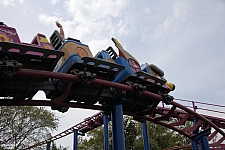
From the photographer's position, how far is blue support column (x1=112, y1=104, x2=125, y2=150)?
455cm

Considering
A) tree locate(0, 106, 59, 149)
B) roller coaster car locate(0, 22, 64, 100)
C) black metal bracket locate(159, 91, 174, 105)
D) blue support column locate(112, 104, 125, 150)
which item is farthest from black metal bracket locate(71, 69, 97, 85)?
tree locate(0, 106, 59, 149)

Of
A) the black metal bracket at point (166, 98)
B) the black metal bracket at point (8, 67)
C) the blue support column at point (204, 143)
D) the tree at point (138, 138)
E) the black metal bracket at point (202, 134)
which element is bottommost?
the blue support column at point (204, 143)

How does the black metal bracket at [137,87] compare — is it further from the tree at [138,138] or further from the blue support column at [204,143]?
the tree at [138,138]

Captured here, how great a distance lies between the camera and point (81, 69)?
13.8ft

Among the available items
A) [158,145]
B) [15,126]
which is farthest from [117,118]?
[158,145]

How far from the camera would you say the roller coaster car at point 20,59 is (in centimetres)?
346

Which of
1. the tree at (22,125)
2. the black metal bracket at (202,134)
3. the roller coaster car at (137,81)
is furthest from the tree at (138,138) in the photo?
the roller coaster car at (137,81)

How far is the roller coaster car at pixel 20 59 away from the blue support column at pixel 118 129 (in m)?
1.48

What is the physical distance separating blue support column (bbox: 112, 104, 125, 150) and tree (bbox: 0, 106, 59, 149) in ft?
31.7

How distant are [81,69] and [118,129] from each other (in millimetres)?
1302

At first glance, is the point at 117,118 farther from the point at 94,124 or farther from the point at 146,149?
the point at 94,124

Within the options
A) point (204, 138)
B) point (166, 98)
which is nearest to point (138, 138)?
point (204, 138)

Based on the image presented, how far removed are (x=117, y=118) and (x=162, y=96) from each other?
3.79 feet

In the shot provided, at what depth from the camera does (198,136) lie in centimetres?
668
